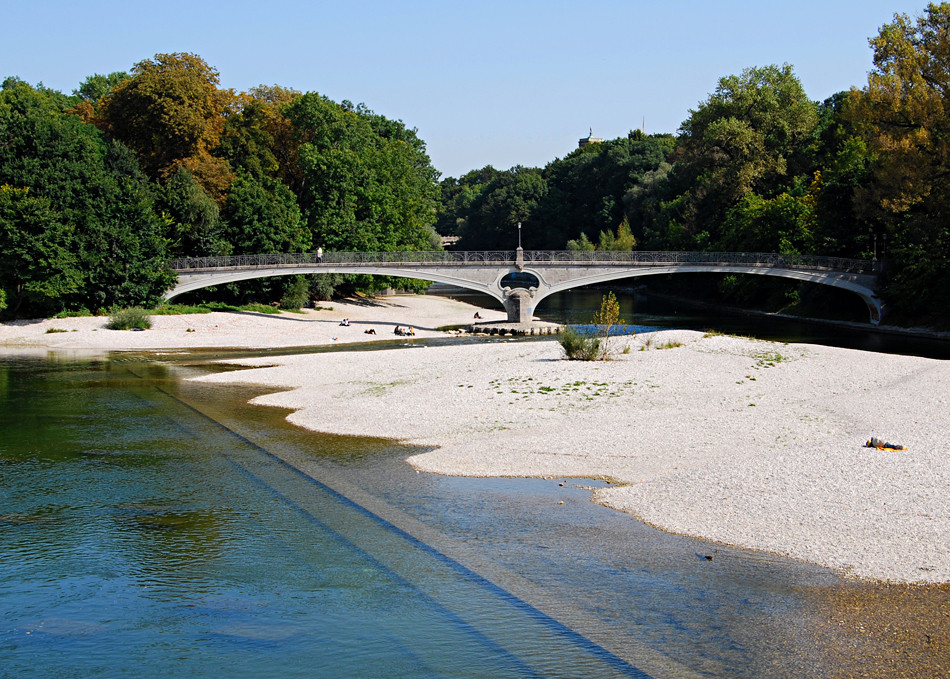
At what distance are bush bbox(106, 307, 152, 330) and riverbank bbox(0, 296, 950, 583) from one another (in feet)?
49.7

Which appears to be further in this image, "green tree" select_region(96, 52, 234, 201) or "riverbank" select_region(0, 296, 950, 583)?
"green tree" select_region(96, 52, 234, 201)

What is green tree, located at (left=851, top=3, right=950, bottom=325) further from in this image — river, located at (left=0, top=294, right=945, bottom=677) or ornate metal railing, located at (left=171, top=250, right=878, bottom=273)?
river, located at (left=0, top=294, right=945, bottom=677)

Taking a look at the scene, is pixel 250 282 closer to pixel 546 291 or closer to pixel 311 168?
pixel 311 168

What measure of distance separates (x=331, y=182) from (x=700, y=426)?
57.0 m

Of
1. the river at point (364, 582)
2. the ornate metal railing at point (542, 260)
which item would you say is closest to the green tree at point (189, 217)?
the ornate metal railing at point (542, 260)

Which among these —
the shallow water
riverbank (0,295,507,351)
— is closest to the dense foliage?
riverbank (0,295,507,351)

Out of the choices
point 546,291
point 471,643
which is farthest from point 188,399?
point 546,291

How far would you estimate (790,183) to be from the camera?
90.9 metres

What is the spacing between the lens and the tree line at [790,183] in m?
57.1

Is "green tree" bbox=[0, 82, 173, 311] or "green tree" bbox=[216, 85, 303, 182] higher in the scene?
"green tree" bbox=[216, 85, 303, 182]

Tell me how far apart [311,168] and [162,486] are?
58.2m

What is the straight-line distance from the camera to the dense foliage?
5622cm

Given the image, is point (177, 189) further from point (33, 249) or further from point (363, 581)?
point (363, 581)

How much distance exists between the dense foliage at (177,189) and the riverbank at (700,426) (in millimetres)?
19821
